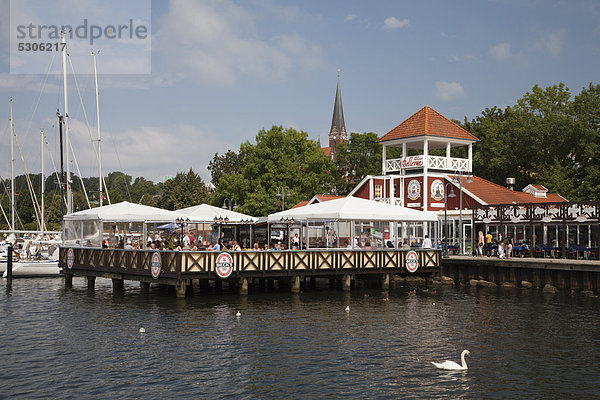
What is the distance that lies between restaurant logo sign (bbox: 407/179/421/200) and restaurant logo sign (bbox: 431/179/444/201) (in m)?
1.11

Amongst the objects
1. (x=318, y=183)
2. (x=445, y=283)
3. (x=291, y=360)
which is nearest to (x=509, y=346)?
(x=291, y=360)

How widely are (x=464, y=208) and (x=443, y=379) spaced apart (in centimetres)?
3263

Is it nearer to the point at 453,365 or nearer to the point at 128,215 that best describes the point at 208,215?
the point at 128,215

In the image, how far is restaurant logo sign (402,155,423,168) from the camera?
5006 cm

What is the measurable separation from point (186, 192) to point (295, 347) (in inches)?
2865

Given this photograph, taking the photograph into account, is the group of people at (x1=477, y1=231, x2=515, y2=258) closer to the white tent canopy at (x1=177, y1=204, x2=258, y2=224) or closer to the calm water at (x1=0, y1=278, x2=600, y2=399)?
the calm water at (x1=0, y1=278, x2=600, y2=399)

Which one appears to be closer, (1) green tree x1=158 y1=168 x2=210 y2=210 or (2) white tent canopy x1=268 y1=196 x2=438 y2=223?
(2) white tent canopy x1=268 y1=196 x2=438 y2=223

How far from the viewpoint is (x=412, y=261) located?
33.9 m

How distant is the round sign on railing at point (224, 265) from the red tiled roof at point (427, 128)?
1023 inches

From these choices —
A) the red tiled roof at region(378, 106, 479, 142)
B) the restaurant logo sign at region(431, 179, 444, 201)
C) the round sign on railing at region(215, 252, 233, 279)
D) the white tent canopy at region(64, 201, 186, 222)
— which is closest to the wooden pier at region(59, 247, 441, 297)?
the round sign on railing at region(215, 252, 233, 279)

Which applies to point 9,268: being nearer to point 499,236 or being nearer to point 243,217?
point 243,217

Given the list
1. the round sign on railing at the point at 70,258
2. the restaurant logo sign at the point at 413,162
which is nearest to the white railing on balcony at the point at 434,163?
the restaurant logo sign at the point at 413,162

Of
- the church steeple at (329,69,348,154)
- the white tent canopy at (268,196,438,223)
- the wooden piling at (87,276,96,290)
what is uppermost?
the church steeple at (329,69,348,154)

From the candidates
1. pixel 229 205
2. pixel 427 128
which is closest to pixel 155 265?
pixel 427 128
